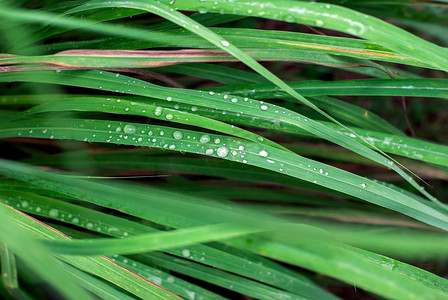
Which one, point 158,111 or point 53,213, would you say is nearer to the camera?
point 158,111

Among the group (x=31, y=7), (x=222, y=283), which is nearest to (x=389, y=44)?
(x=222, y=283)

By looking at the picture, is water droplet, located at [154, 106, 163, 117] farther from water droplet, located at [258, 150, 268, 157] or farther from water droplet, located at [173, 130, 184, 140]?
water droplet, located at [258, 150, 268, 157]

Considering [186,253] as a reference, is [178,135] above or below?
above

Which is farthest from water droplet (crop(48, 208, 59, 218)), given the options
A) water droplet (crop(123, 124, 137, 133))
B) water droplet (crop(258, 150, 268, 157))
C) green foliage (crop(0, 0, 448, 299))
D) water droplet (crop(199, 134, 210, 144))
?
water droplet (crop(258, 150, 268, 157))

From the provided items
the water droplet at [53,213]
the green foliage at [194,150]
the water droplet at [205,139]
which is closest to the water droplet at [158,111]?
the green foliage at [194,150]

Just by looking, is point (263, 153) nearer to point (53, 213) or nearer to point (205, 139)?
point (205, 139)

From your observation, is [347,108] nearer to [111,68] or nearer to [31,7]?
[111,68]

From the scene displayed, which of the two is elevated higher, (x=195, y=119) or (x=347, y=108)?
(x=347, y=108)

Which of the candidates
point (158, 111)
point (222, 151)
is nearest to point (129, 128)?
point (158, 111)
